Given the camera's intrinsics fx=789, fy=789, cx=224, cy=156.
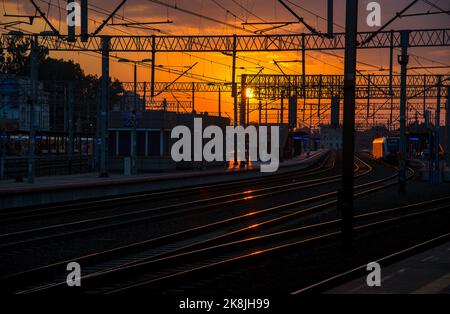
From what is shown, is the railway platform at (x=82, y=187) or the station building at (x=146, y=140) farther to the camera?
the station building at (x=146, y=140)

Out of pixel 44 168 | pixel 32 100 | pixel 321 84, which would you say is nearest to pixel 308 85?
pixel 321 84

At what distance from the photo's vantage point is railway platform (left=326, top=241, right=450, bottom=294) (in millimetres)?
10789

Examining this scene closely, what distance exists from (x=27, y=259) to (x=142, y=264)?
2969 millimetres

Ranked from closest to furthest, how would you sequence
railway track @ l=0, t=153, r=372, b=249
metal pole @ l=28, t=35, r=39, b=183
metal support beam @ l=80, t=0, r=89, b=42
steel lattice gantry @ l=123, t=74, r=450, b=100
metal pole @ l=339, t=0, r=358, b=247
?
metal pole @ l=339, t=0, r=358, b=247 → railway track @ l=0, t=153, r=372, b=249 → metal support beam @ l=80, t=0, r=89, b=42 → metal pole @ l=28, t=35, r=39, b=183 → steel lattice gantry @ l=123, t=74, r=450, b=100

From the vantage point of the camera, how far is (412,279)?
38.6 ft

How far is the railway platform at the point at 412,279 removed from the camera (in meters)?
10.8

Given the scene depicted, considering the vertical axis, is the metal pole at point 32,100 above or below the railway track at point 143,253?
above

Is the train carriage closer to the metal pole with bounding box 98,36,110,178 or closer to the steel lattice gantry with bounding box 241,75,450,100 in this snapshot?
the steel lattice gantry with bounding box 241,75,450,100

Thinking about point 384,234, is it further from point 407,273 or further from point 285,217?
point 407,273

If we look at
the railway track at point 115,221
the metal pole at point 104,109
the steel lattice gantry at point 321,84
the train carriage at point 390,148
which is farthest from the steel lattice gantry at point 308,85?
the railway track at point 115,221

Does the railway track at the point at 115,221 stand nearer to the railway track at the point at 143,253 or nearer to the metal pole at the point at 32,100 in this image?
the railway track at the point at 143,253

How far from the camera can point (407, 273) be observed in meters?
12.4

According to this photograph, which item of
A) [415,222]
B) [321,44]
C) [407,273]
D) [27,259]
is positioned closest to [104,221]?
[27,259]

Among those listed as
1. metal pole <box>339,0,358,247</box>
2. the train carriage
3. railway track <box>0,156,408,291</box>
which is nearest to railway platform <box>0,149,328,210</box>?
railway track <box>0,156,408,291</box>
